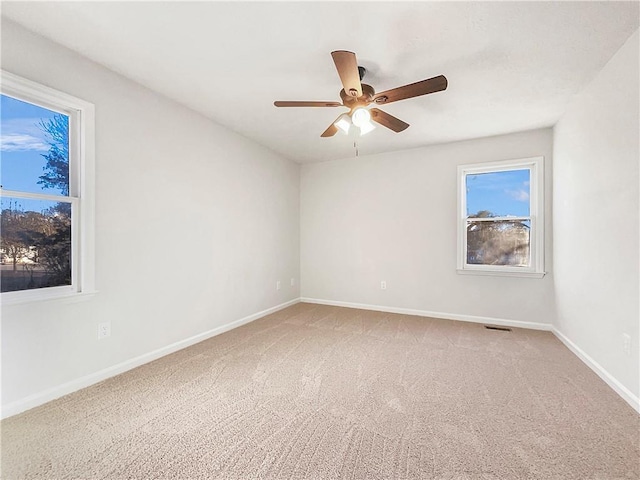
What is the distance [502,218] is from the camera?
12.5 ft

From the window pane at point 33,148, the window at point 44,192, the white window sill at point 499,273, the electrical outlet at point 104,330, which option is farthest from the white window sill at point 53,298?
the white window sill at point 499,273

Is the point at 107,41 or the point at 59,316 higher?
the point at 107,41

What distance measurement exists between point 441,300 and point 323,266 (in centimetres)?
189

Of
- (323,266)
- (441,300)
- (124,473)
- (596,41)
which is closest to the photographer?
(124,473)

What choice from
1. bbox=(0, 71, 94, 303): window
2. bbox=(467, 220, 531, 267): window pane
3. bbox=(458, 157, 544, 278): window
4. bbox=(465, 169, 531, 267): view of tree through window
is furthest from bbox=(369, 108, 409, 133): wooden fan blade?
bbox=(0, 71, 94, 303): window

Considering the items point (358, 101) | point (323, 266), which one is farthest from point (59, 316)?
point (323, 266)

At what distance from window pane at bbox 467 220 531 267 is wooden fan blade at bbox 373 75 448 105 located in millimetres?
2486

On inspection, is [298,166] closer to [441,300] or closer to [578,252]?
[441,300]

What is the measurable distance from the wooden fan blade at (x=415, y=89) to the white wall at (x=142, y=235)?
1983 mm

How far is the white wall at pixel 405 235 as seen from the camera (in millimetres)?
3660

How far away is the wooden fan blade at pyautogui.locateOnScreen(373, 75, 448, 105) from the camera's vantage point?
188 centimetres

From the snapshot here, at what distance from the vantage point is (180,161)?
2889 millimetres

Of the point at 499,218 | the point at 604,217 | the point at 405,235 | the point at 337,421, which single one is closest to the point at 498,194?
the point at 499,218

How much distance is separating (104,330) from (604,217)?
13.3ft
